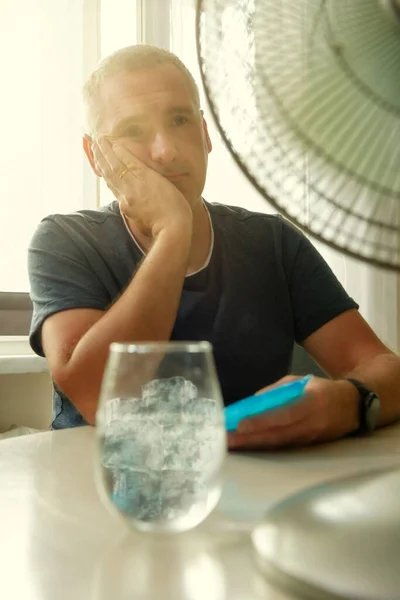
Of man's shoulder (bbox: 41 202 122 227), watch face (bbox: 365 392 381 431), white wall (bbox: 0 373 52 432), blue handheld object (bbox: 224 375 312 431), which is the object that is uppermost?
man's shoulder (bbox: 41 202 122 227)

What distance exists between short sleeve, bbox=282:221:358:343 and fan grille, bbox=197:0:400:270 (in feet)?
2.33

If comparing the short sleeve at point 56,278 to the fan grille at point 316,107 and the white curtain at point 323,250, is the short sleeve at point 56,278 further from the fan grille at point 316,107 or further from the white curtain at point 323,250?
the white curtain at point 323,250

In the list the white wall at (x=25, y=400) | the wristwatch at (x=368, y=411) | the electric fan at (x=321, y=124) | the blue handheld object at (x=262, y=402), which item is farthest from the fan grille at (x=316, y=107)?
the white wall at (x=25, y=400)

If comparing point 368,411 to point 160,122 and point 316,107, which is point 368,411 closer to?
point 316,107

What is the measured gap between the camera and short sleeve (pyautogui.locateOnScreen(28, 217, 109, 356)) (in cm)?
103

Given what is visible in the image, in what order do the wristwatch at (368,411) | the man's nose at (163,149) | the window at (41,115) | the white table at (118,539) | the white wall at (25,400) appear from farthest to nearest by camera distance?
the window at (41,115) < the white wall at (25,400) < the man's nose at (163,149) < the wristwatch at (368,411) < the white table at (118,539)

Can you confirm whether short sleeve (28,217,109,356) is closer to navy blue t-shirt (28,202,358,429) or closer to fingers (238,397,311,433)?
navy blue t-shirt (28,202,358,429)

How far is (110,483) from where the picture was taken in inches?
15.9

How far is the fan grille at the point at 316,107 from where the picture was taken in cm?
52

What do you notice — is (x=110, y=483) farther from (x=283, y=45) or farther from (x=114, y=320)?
(x=114, y=320)

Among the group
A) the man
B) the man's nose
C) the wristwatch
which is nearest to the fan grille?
the wristwatch

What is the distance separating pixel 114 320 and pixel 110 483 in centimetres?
55

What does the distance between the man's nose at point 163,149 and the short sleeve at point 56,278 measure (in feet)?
0.73

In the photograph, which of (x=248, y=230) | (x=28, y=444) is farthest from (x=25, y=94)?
(x=28, y=444)
